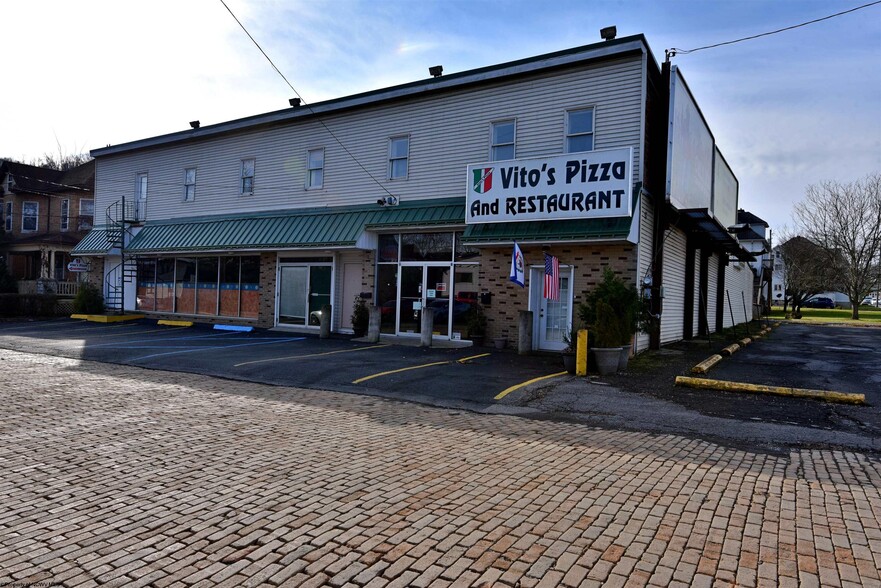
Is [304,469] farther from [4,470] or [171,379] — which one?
[171,379]

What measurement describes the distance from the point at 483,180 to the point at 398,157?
150 inches

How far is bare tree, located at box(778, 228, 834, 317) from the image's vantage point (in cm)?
4375

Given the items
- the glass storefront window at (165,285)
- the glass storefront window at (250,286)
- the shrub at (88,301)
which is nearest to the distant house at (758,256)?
the glass storefront window at (250,286)

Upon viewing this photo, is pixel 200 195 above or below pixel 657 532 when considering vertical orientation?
above

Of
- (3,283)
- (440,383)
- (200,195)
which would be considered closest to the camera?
(440,383)

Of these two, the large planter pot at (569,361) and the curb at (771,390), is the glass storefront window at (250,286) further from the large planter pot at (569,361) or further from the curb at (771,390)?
the curb at (771,390)

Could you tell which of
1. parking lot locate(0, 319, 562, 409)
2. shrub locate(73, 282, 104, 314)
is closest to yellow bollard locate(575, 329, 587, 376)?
parking lot locate(0, 319, 562, 409)

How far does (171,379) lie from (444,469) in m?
7.13

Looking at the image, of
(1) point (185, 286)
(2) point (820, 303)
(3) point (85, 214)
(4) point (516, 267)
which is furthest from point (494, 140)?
(2) point (820, 303)

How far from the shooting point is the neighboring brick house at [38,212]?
3778 centimetres

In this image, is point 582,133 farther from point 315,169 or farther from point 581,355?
point 315,169

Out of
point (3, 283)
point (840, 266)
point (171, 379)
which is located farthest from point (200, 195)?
point (840, 266)

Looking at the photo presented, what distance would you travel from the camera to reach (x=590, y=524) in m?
4.38

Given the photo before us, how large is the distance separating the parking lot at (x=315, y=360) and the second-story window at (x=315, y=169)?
500 cm
